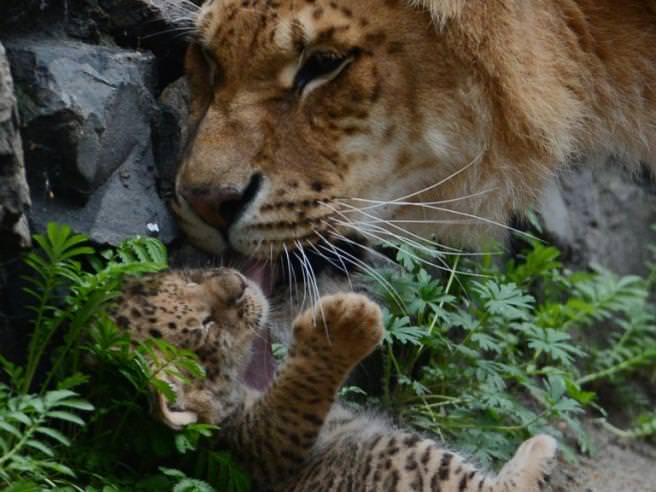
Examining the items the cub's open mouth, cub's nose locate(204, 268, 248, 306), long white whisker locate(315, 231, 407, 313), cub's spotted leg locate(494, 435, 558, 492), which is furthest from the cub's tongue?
cub's spotted leg locate(494, 435, 558, 492)

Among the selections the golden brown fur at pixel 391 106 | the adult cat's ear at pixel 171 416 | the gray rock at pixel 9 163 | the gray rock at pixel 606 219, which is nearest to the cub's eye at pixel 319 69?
the golden brown fur at pixel 391 106

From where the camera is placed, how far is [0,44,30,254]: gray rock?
11.0 ft

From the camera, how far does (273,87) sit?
396 cm

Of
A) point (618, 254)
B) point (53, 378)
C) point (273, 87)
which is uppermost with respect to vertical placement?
point (273, 87)

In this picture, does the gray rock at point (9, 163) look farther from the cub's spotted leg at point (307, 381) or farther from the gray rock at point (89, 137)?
the cub's spotted leg at point (307, 381)

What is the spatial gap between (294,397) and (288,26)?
1129 mm

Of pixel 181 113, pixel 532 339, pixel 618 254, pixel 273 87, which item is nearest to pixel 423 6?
pixel 273 87

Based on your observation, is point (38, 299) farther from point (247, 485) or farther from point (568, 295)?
point (568, 295)

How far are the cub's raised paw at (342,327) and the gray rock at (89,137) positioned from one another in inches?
28.1

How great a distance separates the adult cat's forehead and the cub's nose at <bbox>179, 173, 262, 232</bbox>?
0.45 metres

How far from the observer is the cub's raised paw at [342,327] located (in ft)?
12.2

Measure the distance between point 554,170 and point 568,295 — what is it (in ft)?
→ 6.75

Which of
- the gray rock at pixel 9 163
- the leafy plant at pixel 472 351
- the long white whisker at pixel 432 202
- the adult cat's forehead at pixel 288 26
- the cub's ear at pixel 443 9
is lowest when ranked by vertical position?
the leafy plant at pixel 472 351

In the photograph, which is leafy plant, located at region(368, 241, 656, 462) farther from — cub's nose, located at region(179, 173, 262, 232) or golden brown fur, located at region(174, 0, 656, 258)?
cub's nose, located at region(179, 173, 262, 232)
